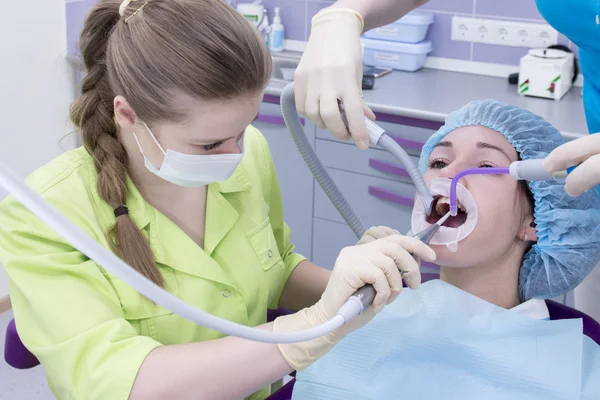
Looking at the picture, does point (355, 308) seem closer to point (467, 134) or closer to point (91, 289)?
point (91, 289)

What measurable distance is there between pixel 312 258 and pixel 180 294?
5.91ft

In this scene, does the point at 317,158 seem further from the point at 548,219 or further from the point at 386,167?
the point at 386,167

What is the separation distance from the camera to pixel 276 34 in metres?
3.58

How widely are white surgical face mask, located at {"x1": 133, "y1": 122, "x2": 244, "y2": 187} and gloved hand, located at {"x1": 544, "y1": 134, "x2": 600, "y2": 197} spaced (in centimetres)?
58

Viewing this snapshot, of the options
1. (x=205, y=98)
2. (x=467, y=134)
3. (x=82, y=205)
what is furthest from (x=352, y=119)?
(x=82, y=205)

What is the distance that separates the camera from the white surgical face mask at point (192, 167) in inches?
56.2

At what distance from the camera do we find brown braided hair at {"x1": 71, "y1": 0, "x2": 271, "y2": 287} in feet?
4.42

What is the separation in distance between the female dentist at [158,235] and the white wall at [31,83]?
6.00 feet

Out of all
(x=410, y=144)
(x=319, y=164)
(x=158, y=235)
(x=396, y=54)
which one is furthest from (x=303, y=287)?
(x=396, y=54)

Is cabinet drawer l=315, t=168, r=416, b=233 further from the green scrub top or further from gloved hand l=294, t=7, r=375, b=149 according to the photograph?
gloved hand l=294, t=7, r=375, b=149

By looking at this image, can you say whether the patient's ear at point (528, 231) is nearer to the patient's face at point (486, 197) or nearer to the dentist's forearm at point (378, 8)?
the patient's face at point (486, 197)

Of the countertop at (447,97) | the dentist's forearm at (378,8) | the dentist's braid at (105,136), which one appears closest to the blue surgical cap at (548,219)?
the dentist's forearm at (378,8)

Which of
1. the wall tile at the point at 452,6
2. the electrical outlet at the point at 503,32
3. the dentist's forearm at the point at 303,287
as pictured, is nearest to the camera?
the dentist's forearm at the point at 303,287

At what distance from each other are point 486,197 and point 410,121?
120 cm
